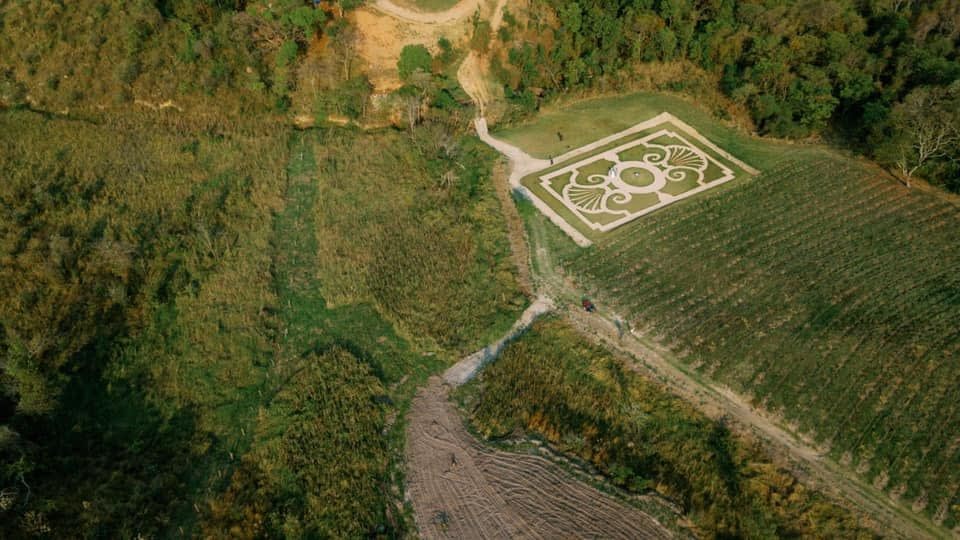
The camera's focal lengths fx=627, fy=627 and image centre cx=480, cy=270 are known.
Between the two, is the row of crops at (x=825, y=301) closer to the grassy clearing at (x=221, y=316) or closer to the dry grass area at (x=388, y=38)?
the grassy clearing at (x=221, y=316)

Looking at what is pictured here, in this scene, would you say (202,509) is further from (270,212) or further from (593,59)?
(593,59)

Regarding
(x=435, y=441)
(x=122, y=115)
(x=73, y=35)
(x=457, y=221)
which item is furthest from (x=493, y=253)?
(x=73, y=35)

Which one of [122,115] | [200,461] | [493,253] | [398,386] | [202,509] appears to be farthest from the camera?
[122,115]

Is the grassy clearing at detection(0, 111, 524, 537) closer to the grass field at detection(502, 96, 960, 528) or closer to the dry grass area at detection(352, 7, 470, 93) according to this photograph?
the dry grass area at detection(352, 7, 470, 93)

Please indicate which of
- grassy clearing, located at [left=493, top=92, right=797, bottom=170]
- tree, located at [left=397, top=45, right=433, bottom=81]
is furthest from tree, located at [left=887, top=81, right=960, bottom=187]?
tree, located at [left=397, top=45, right=433, bottom=81]

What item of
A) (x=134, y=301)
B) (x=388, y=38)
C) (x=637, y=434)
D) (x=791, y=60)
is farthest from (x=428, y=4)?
(x=637, y=434)

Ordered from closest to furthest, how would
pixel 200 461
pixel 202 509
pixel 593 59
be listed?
1. pixel 202 509
2. pixel 200 461
3. pixel 593 59
